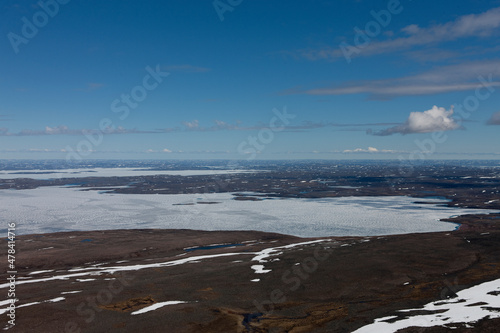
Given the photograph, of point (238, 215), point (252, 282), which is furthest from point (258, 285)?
point (238, 215)

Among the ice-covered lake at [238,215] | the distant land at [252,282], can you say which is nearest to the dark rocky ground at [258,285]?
the distant land at [252,282]

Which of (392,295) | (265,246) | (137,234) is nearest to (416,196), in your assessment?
(265,246)

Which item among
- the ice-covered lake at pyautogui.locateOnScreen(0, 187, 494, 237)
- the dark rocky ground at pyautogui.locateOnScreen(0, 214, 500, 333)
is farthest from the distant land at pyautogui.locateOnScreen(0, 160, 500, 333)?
the ice-covered lake at pyautogui.locateOnScreen(0, 187, 494, 237)

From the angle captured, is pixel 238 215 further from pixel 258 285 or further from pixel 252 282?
pixel 258 285

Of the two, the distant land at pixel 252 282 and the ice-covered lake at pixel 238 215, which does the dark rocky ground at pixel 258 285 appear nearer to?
the distant land at pixel 252 282

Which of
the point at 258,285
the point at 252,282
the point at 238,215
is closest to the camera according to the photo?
the point at 258,285

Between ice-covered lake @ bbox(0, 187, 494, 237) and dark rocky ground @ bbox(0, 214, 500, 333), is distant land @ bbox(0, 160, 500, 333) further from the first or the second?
ice-covered lake @ bbox(0, 187, 494, 237)
